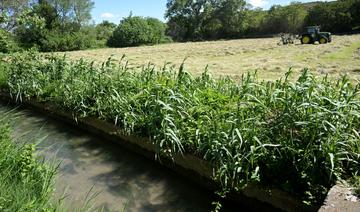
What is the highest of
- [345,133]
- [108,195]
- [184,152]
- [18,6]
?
[18,6]

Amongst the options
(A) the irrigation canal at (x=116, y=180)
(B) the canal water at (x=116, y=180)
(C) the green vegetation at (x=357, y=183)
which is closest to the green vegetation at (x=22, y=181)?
(A) the irrigation canal at (x=116, y=180)

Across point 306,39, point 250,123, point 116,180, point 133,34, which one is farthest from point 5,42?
point 133,34

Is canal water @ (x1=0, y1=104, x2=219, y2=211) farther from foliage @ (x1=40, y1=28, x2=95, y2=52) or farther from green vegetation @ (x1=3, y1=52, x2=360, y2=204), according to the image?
foliage @ (x1=40, y1=28, x2=95, y2=52)

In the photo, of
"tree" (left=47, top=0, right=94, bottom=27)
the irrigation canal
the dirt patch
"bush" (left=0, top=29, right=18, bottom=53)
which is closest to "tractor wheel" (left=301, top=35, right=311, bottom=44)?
"bush" (left=0, top=29, right=18, bottom=53)

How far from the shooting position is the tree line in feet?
82.2

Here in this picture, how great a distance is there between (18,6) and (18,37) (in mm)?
6424

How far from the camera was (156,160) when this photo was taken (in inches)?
153

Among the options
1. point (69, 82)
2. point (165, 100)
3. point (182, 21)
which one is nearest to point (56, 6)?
point (182, 21)

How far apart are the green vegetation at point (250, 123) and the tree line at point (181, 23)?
53.6 ft

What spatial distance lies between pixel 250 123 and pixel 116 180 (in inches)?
61.5

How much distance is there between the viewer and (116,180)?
11.9ft

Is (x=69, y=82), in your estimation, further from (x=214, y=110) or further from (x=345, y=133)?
(x=345, y=133)

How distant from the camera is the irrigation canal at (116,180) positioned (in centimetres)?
317

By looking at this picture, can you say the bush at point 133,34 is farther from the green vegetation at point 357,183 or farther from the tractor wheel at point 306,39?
the green vegetation at point 357,183
